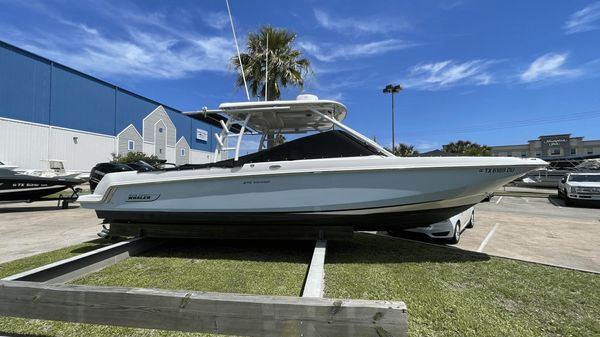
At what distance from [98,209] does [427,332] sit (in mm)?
4950

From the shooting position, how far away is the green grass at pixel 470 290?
8.98 feet

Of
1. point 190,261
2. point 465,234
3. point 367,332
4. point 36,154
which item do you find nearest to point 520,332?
point 367,332

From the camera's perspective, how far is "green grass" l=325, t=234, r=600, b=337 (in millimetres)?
2736

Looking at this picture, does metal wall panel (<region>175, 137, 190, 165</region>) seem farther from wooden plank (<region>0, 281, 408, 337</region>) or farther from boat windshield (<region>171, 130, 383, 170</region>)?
wooden plank (<region>0, 281, 408, 337</region>)

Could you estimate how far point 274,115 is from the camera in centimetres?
564

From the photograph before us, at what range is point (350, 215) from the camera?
4539mm

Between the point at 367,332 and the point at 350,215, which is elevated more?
the point at 350,215

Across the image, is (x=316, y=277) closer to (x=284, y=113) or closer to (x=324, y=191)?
(x=324, y=191)

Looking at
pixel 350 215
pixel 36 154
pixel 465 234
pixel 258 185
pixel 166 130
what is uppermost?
pixel 166 130

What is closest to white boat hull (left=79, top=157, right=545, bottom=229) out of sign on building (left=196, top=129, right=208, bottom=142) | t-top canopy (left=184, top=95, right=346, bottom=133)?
t-top canopy (left=184, top=95, right=346, bottom=133)

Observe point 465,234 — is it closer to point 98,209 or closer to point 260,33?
point 98,209

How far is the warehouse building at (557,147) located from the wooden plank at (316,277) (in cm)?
6494

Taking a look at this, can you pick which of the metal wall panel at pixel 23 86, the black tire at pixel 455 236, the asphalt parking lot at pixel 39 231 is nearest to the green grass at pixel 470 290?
the black tire at pixel 455 236

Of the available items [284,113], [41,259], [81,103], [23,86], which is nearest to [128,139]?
[81,103]
